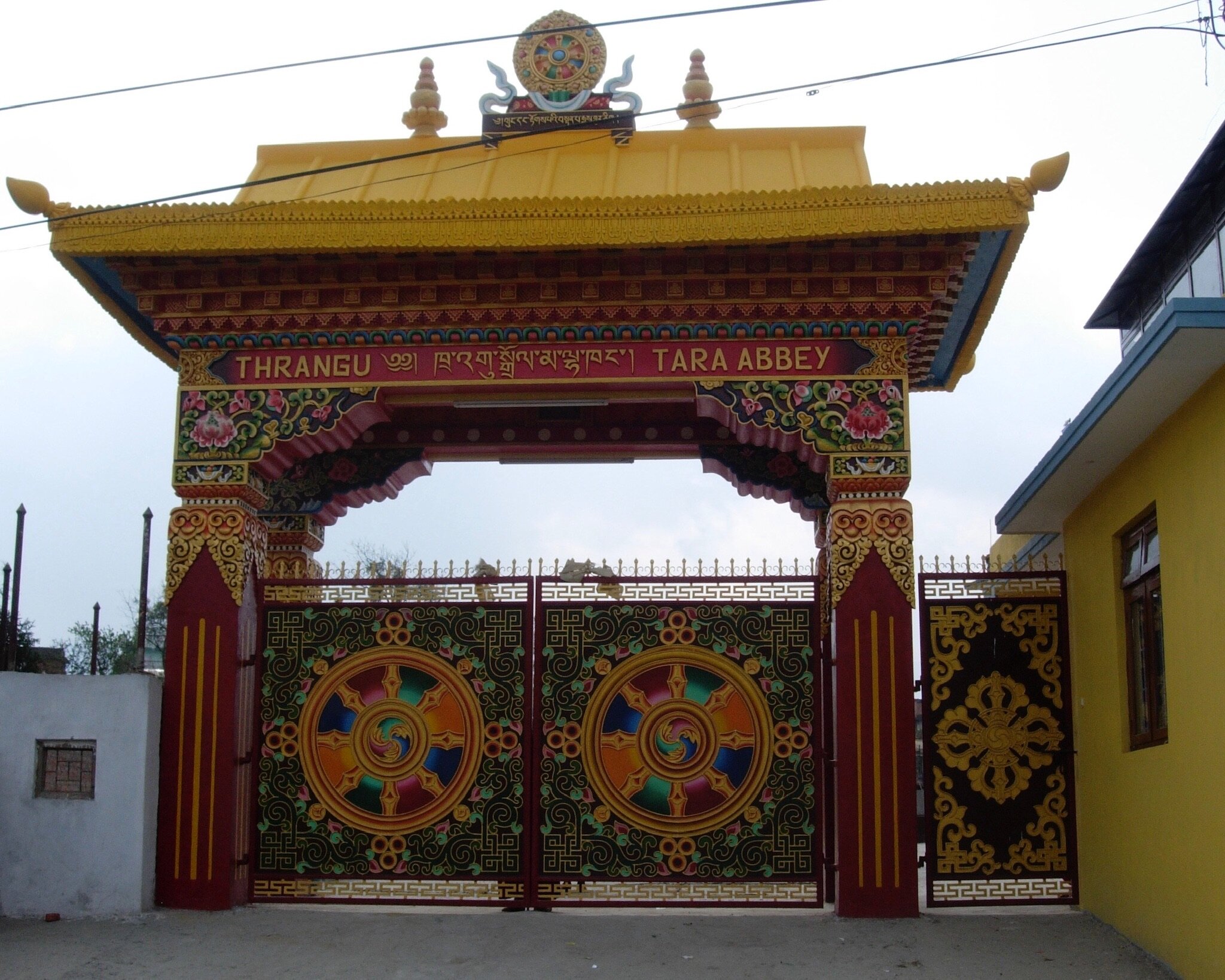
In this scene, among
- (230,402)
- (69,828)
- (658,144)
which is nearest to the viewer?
(69,828)

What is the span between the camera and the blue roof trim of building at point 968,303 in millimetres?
7934

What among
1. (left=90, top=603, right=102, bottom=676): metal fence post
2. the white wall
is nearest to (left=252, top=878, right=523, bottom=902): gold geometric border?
the white wall

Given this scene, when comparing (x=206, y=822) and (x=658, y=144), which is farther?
(x=658, y=144)

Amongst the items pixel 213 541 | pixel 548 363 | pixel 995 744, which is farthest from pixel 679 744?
pixel 213 541

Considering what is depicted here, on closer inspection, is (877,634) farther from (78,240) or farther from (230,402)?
(78,240)

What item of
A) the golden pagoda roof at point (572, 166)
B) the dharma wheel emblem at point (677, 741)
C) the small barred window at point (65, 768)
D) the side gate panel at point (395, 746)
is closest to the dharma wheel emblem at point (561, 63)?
the golden pagoda roof at point (572, 166)

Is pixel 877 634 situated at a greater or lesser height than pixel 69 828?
greater

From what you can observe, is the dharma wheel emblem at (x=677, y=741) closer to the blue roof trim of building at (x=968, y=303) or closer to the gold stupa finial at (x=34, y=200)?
the blue roof trim of building at (x=968, y=303)

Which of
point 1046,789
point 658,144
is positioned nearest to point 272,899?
point 1046,789

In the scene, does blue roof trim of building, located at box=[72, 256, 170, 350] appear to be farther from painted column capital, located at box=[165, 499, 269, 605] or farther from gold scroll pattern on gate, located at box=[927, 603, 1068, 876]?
gold scroll pattern on gate, located at box=[927, 603, 1068, 876]

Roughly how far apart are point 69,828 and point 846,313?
17.0 feet

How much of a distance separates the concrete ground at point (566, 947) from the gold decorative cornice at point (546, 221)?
3677 mm

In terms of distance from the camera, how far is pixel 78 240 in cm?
794

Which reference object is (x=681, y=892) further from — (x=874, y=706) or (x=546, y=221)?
(x=546, y=221)
